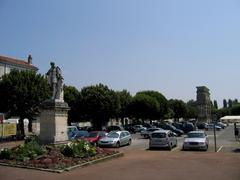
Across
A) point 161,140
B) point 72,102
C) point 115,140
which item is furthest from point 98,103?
point 161,140

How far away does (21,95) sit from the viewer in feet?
144

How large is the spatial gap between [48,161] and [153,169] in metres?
4.65

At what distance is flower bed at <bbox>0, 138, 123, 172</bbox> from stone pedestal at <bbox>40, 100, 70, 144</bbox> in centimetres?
371

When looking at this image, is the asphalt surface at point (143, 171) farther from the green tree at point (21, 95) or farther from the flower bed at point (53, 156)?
the green tree at point (21, 95)

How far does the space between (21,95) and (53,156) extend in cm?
2698

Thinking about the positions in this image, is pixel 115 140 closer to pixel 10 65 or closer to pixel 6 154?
pixel 6 154

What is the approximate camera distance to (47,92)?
45406mm

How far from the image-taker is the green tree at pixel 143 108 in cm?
8200

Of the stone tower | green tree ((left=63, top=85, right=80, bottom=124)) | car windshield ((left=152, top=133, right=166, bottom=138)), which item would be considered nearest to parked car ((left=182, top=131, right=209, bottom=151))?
car windshield ((left=152, top=133, right=166, bottom=138))

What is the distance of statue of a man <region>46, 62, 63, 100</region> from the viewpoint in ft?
83.4

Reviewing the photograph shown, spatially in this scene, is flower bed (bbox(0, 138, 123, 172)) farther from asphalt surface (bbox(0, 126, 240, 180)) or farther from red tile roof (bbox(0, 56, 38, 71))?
red tile roof (bbox(0, 56, 38, 71))

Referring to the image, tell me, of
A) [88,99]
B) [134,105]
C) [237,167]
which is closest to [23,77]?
[88,99]

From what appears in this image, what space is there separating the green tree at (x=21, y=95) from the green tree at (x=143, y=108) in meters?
38.3

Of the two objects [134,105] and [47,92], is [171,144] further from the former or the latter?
[134,105]
